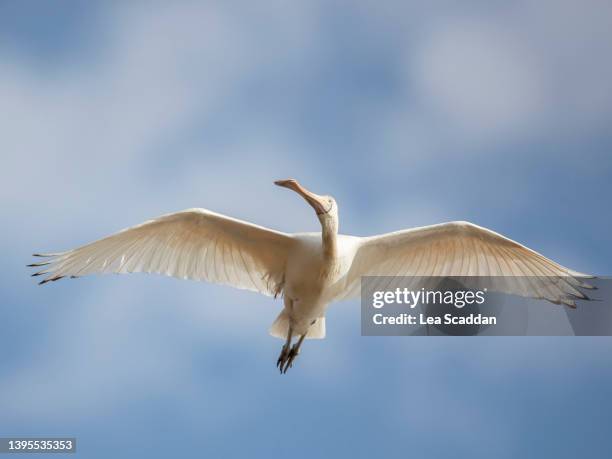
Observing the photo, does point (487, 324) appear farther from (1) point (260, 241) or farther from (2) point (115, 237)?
(2) point (115, 237)

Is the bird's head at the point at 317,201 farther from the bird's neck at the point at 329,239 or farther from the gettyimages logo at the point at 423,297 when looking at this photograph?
the gettyimages logo at the point at 423,297

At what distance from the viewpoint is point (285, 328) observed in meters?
12.9

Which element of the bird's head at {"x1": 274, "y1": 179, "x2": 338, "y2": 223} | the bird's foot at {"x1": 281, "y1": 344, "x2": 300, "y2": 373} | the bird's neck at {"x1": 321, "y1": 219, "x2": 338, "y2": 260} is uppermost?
the bird's head at {"x1": 274, "y1": 179, "x2": 338, "y2": 223}

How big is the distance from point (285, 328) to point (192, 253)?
153cm

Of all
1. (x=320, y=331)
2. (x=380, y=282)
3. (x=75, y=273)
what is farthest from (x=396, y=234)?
(x=75, y=273)

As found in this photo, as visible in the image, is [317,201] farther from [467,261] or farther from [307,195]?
[467,261]

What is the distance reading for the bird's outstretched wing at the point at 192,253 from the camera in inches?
497

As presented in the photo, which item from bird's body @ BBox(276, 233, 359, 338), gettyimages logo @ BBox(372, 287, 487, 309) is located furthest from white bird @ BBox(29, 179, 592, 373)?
gettyimages logo @ BBox(372, 287, 487, 309)

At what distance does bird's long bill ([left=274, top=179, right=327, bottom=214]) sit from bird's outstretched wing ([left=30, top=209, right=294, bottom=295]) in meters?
0.70

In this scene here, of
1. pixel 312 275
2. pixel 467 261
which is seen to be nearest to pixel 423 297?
pixel 467 261

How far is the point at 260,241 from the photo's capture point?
41.7 ft

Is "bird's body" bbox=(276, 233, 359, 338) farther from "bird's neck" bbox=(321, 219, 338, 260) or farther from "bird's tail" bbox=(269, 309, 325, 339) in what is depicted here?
"bird's tail" bbox=(269, 309, 325, 339)

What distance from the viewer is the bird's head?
1188 cm

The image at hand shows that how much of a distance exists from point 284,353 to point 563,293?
3560 mm
